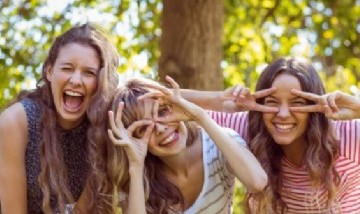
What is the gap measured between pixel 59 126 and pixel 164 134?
1.92 ft

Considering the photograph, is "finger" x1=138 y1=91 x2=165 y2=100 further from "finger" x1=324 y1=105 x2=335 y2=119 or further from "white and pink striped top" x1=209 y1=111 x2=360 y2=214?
"finger" x1=324 y1=105 x2=335 y2=119

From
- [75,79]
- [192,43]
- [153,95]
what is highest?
[192,43]

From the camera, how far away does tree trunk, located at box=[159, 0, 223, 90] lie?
7227mm

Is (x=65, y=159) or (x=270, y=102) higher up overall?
(x=270, y=102)

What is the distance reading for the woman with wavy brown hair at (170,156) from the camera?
183 inches

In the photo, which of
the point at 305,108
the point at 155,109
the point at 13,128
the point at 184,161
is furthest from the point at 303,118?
the point at 13,128

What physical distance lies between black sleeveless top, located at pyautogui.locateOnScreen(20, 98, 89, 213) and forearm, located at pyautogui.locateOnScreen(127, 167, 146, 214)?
0.28m

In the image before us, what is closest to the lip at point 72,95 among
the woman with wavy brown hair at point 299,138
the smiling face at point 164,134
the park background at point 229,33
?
the smiling face at point 164,134

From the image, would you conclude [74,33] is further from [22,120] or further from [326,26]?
[326,26]

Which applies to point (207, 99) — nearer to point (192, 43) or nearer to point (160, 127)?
point (160, 127)

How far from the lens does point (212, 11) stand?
7.40 meters

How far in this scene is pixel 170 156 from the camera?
4.80m

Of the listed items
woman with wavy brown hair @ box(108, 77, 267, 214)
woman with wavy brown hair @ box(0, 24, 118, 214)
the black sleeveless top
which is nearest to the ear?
woman with wavy brown hair @ box(0, 24, 118, 214)

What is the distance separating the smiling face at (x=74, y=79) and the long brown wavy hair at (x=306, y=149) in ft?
2.87
